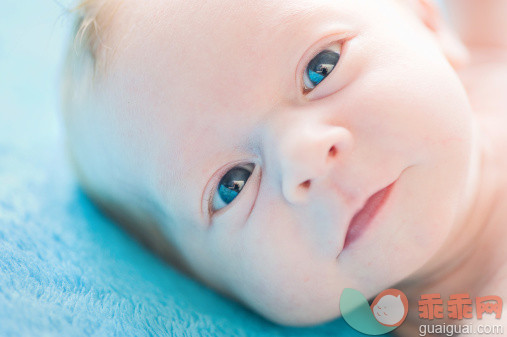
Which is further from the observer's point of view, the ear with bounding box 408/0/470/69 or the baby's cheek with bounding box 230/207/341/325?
the ear with bounding box 408/0/470/69

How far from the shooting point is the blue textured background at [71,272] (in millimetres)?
693

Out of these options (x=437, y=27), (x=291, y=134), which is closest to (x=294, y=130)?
(x=291, y=134)

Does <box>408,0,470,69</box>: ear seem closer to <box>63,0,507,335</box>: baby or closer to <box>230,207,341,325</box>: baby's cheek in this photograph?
<box>63,0,507,335</box>: baby

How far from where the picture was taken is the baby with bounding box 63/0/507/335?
0.77 meters

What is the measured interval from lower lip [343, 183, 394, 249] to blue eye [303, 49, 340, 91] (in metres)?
0.19

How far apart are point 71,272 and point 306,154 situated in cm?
40

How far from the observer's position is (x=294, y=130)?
77 cm

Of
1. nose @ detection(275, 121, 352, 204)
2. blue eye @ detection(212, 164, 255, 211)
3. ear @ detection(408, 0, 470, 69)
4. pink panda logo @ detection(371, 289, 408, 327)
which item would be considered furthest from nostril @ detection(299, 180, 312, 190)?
ear @ detection(408, 0, 470, 69)

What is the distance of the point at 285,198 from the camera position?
31.0 inches

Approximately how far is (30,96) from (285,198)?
1.00 meters

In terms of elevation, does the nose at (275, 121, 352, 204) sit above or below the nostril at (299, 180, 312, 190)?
above

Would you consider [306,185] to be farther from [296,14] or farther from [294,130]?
[296,14]

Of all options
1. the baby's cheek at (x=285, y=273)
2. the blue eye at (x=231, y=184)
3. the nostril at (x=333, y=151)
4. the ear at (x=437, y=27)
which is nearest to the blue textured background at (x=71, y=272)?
the baby's cheek at (x=285, y=273)

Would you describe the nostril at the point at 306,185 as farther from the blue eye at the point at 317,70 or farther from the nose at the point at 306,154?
the blue eye at the point at 317,70
